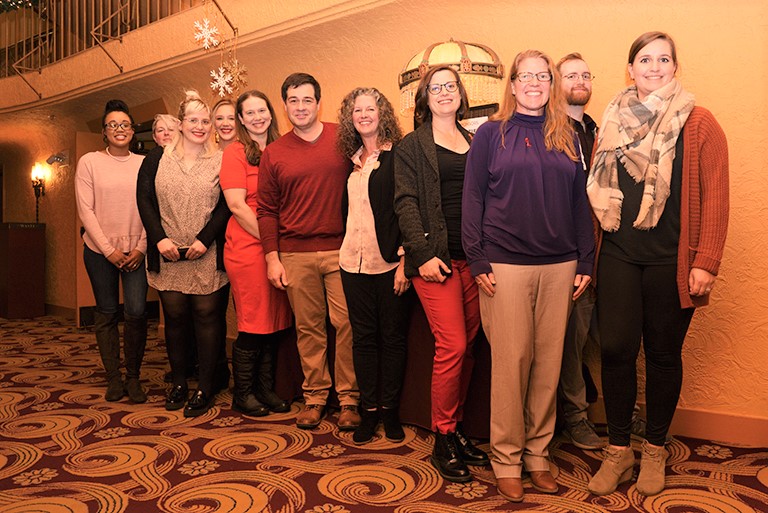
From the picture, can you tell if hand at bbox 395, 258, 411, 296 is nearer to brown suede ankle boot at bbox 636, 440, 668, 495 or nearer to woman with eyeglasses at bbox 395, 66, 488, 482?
woman with eyeglasses at bbox 395, 66, 488, 482

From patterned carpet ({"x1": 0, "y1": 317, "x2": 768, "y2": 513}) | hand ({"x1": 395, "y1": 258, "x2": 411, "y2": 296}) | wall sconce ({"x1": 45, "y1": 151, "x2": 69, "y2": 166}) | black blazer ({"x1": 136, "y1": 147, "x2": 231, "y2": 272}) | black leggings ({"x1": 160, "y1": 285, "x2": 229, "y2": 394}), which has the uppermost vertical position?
wall sconce ({"x1": 45, "y1": 151, "x2": 69, "y2": 166})

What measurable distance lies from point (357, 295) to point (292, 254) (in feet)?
1.31

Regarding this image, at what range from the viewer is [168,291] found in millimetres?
2865

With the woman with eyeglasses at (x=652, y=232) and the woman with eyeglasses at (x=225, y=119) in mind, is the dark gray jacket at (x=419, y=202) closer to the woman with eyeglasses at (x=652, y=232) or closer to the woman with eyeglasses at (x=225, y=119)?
the woman with eyeglasses at (x=652, y=232)

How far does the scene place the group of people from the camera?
1922 millimetres

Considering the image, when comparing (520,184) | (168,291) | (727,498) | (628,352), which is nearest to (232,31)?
(168,291)

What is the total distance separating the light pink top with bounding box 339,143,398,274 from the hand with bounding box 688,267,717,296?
1.03 meters

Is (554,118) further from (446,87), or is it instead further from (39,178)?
(39,178)

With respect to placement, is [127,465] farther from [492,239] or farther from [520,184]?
[520,184]

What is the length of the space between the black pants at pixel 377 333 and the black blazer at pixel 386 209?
0.10m

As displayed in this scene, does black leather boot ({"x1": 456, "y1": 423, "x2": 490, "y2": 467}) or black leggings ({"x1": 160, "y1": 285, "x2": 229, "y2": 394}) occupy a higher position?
black leggings ({"x1": 160, "y1": 285, "x2": 229, "y2": 394})

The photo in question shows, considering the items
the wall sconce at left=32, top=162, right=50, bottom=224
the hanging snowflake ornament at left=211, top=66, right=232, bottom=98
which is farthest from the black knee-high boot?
the wall sconce at left=32, top=162, right=50, bottom=224

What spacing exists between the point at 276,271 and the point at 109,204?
1.09m

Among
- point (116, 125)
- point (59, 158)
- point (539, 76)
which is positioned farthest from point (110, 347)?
point (59, 158)
